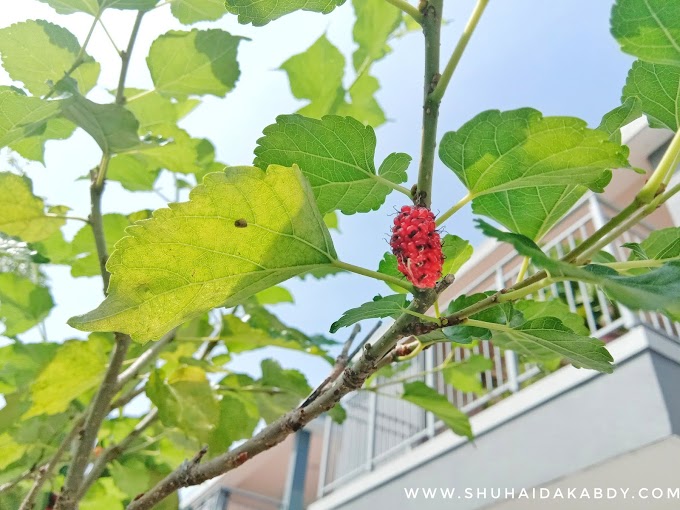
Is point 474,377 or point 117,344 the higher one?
point 474,377

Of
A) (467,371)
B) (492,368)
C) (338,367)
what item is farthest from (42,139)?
(492,368)

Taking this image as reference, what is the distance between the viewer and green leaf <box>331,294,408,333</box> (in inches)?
15.2

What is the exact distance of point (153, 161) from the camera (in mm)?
783

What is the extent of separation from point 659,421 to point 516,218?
176cm

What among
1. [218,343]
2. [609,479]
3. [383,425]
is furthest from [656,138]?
[218,343]

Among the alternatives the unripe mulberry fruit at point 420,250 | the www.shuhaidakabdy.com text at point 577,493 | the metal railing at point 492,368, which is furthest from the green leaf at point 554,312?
the www.shuhaidakabdy.com text at point 577,493

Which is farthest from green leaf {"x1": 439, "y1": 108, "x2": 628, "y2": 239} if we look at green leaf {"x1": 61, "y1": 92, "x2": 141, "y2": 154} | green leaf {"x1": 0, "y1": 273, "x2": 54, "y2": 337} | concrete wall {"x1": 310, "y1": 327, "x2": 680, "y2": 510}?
concrete wall {"x1": 310, "y1": 327, "x2": 680, "y2": 510}

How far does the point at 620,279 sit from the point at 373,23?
1.86ft

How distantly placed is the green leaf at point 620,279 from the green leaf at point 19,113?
432 millimetres

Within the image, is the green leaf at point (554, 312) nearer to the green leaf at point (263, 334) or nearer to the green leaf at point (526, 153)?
the green leaf at point (526, 153)

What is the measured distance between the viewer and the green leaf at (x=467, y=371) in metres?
1.02

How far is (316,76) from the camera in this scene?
2.56 ft

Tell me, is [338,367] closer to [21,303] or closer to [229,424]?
[229,424]

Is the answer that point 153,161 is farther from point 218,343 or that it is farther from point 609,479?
point 609,479
